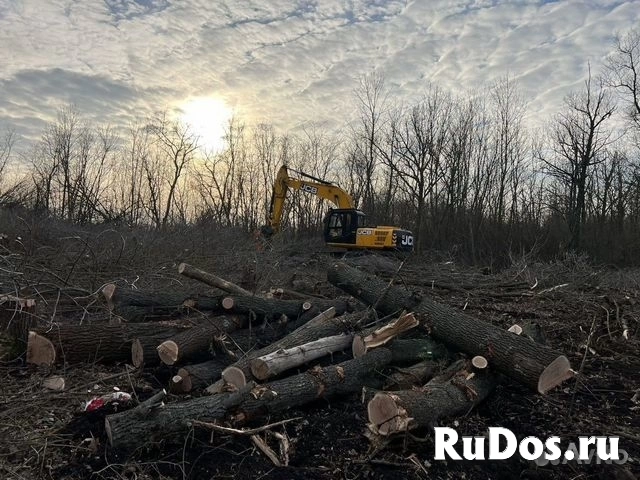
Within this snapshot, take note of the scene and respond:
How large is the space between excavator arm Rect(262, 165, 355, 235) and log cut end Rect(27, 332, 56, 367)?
12.2m

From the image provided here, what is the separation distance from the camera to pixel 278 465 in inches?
137

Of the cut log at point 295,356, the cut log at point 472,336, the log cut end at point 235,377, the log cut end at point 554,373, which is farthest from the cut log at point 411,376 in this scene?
the log cut end at point 235,377

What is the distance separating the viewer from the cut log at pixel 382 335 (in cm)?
519

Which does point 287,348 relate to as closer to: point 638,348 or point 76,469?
point 76,469

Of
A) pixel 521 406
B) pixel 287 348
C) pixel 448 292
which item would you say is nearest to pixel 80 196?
pixel 448 292

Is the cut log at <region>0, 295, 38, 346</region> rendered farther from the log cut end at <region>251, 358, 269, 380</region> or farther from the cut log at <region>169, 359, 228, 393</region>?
the log cut end at <region>251, 358, 269, 380</region>

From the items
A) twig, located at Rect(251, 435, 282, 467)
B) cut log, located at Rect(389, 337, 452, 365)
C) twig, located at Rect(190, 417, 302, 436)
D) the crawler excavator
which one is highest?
the crawler excavator

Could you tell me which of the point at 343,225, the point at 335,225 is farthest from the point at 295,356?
the point at 335,225

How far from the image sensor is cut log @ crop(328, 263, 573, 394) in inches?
172

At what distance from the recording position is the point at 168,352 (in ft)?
17.1

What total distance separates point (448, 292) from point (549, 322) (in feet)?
11.8

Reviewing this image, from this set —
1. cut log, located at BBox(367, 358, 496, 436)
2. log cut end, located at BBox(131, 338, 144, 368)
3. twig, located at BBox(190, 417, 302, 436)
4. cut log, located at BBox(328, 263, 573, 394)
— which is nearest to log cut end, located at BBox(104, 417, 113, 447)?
twig, located at BBox(190, 417, 302, 436)

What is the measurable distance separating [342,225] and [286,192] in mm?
2576

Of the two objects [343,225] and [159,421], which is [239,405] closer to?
[159,421]
